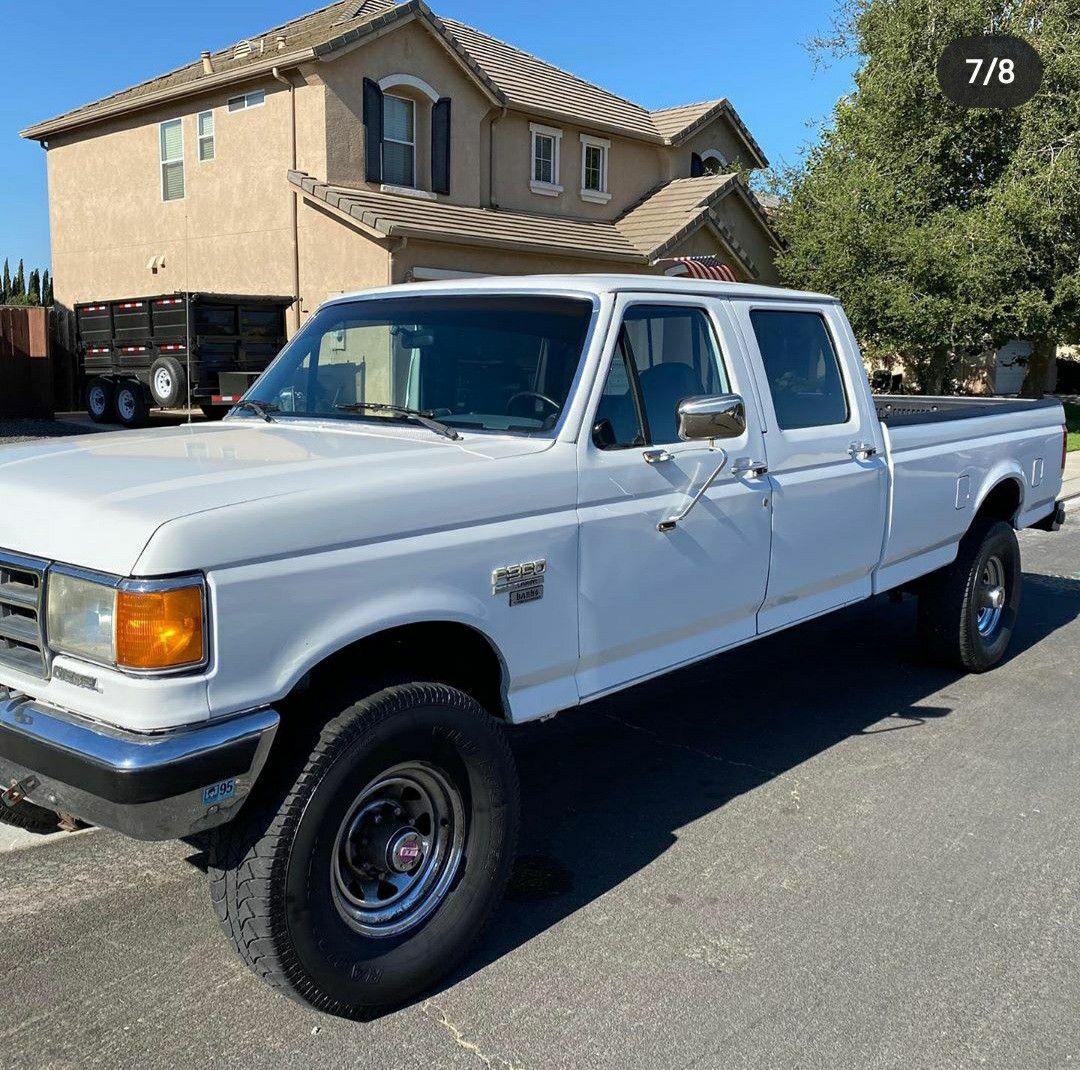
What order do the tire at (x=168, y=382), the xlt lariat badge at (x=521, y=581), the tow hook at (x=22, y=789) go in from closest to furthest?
the tow hook at (x=22, y=789)
the xlt lariat badge at (x=521, y=581)
the tire at (x=168, y=382)

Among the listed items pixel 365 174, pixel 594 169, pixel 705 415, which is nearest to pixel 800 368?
pixel 705 415

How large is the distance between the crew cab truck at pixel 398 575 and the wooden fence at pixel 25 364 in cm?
1850

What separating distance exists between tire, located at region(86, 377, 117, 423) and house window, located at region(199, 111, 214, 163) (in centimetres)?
454

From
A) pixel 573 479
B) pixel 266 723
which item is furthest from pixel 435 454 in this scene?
pixel 266 723

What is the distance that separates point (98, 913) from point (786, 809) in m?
2.59

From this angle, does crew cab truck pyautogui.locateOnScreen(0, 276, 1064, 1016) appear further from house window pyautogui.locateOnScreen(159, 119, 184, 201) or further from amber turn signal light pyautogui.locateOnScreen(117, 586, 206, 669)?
house window pyautogui.locateOnScreen(159, 119, 184, 201)

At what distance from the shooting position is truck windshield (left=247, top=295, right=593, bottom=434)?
3.84 meters

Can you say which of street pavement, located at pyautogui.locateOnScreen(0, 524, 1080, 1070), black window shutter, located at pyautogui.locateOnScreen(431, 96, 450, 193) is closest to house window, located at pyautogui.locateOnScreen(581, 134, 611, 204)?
black window shutter, located at pyautogui.locateOnScreen(431, 96, 450, 193)

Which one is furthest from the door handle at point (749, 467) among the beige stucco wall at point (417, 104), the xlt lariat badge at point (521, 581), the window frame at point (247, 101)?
the window frame at point (247, 101)

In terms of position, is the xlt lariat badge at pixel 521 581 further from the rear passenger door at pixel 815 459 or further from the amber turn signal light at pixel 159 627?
the rear passenger door at pixel 815 459

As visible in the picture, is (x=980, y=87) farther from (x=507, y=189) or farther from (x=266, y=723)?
(x=266, y=723)

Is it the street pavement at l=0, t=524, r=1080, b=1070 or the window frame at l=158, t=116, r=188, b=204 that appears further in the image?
the window frame at l=158, t=116, r=188, b=204

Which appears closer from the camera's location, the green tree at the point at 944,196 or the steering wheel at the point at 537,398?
the steering wheel at the point at 537,398
